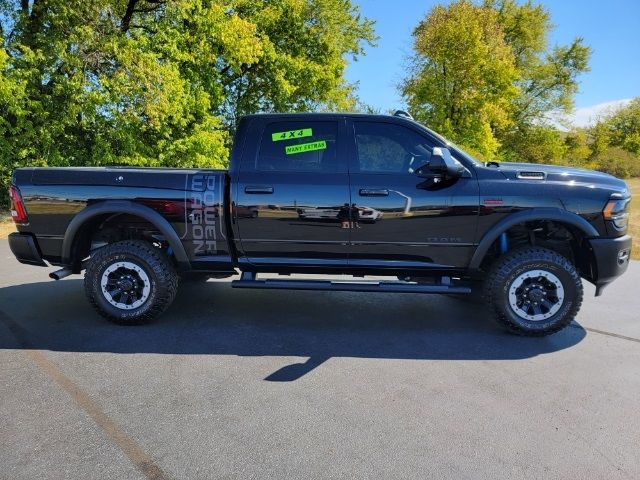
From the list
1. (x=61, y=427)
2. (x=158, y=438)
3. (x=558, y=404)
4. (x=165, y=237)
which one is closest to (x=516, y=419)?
(x=558, y=404)

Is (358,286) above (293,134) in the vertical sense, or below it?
below

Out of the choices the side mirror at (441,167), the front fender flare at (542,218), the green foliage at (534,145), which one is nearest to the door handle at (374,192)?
the side mirror at (441,167)

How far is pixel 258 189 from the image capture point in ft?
14.1

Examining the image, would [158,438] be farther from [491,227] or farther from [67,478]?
[491,227]

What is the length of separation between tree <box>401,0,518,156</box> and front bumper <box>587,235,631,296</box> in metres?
19.7

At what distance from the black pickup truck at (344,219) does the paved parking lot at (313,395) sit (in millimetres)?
462

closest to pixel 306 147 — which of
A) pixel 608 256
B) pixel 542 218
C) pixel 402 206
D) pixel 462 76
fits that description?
pixel 402 206

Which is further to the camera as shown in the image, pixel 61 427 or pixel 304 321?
pixel 304 321

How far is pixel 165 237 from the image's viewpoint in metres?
4.47

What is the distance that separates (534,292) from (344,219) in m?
1.82

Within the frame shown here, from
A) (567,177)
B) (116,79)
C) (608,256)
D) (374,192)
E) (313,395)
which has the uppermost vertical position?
(116,79)

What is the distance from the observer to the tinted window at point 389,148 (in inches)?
171

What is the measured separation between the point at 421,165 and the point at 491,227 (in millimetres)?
833

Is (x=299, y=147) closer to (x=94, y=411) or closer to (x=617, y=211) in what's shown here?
(x=94, y=411)
